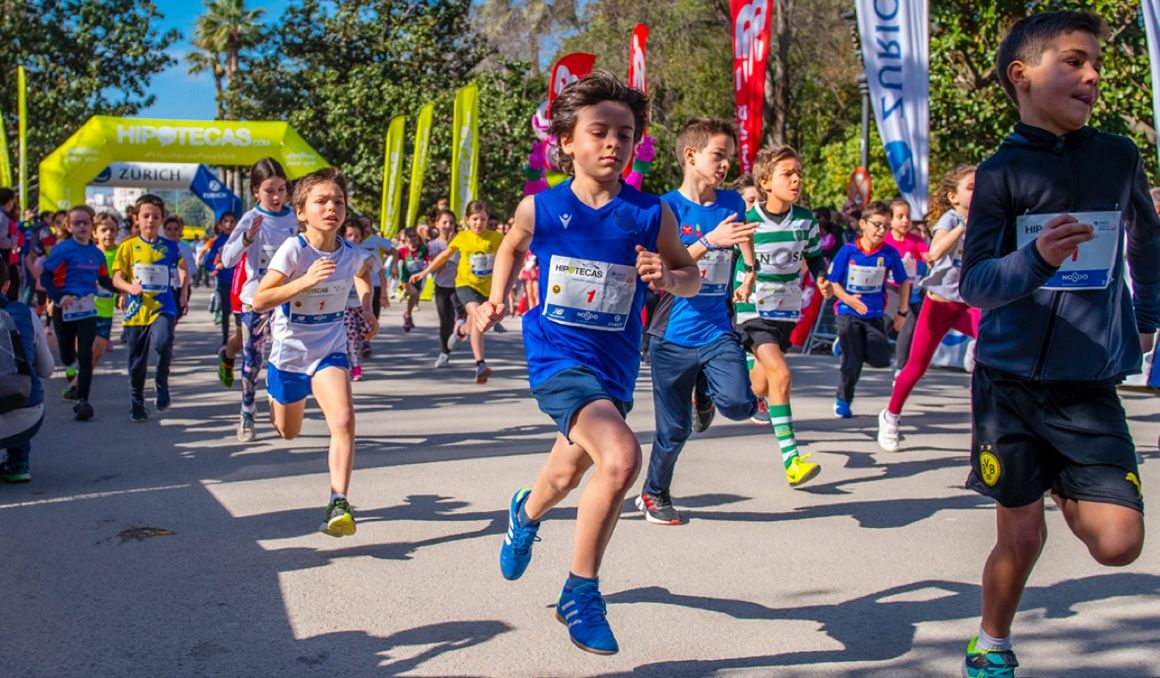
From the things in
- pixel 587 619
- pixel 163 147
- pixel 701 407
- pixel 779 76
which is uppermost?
pixel 779 76

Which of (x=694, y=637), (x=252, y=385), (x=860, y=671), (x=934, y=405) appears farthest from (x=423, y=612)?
(x=934, y=405)

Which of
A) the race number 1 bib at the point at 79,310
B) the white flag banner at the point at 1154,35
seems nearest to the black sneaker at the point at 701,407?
the race number 1 bib at the point at 79,310

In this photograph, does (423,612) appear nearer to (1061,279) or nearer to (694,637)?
(694,637)

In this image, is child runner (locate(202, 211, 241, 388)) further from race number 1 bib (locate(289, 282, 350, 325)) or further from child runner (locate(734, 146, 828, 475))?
child runner (locate(734, 146, 828, 475))

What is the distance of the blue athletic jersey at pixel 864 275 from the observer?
9422 mm

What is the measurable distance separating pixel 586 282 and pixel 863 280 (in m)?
5.76

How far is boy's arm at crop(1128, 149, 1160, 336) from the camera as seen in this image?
11.3ft

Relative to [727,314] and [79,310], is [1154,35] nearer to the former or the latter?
[727,314]

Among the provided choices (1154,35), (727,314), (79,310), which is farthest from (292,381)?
(1154,35)

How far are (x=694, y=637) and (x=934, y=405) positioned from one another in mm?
7109

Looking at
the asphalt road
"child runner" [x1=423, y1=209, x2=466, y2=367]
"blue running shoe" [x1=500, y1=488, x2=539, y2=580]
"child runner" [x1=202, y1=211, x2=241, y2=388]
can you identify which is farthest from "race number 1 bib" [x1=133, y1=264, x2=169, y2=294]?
"blue running shoe" [x1=500, y1=488, x2=539, y2=580]

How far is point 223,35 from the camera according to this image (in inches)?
2208

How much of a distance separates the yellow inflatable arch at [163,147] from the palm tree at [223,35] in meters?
27.8

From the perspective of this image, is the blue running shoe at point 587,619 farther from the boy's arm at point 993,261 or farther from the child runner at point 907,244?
the child runner at point 907,244
